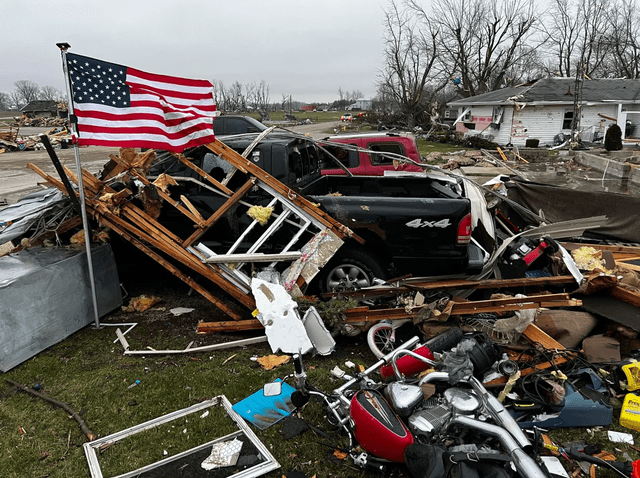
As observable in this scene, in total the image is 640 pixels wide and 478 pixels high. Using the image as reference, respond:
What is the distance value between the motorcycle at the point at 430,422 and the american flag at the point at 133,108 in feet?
9.67

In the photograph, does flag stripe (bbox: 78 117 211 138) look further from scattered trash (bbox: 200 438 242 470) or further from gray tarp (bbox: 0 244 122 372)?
scattered trash (bbox: 200 438 242 470)

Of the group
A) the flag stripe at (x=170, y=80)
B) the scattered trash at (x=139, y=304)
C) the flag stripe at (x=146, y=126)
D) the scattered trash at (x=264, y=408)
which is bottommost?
the scattered trash at (x=264, y=408)

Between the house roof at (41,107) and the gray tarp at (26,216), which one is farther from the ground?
the house roof at (41,107)

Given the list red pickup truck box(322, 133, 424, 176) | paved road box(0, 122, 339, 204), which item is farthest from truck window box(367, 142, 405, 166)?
paved road box(0, 122, 339, 204)

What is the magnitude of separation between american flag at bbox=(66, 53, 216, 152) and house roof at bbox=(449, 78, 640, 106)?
26.2 m

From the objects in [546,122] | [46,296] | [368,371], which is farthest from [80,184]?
[546,122]

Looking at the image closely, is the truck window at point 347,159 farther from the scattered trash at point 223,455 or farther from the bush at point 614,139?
the bush at point 614,139

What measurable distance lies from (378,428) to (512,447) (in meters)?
0.80

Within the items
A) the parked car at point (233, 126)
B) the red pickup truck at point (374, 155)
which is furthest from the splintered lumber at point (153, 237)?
the parked car at point (233, 126)

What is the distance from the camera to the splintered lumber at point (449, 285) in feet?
15.6

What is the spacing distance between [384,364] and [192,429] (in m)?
1.66

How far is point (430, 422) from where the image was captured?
2900 millimetres

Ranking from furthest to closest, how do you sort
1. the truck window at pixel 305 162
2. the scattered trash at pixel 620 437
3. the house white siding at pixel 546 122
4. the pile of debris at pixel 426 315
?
the house white siding at pixel 546 122
the truck window at pixel 305 162
the scattered trash at pixel 620 437
the pile of debris at pixel 426 315

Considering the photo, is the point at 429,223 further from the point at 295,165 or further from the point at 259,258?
the point at 295,165
